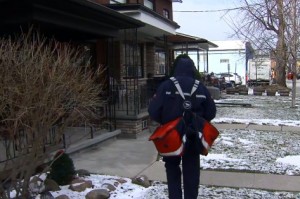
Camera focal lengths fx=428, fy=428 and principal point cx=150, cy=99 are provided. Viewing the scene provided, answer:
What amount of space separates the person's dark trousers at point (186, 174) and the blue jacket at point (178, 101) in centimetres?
47

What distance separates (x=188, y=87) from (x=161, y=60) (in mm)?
17666

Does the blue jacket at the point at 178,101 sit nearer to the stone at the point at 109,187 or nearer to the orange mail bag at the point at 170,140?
the orange mail bag at the point at 170,140

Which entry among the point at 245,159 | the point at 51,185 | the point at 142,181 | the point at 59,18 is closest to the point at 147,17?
the point at 59,18

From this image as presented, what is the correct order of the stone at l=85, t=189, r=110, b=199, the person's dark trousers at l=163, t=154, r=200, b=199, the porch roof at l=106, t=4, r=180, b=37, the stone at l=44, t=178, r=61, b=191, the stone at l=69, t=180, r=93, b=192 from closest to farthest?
1. the person's dark trousers at l=163, t=154, r=200, b=199
2. the stone at l=85, t=189, r=110, b=199
3. the stone at l=44, t=178, r=61, b=191
4. the stone at l=69, t=180, r=93, b=192
5. the porch roof at l=106, t=4, r=180, b=37

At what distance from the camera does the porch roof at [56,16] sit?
7.04 m

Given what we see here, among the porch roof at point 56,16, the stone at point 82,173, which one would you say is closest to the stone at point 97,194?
Result: the stone at point 82,173

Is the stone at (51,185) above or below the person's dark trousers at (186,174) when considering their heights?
below

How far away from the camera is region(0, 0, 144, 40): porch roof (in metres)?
7.04

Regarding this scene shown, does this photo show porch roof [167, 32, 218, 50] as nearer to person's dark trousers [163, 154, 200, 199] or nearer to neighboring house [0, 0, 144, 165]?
neighboring house [0, 0, 144, 165]

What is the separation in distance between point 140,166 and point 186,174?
2.73m

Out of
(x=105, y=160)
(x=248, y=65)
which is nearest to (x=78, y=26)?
(x=105, y=160)

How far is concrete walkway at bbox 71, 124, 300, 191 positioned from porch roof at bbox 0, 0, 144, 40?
2.40 metres

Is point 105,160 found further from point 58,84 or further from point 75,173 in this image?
point 58,84

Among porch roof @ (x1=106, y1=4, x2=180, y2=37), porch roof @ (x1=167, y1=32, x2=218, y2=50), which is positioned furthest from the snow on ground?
porch roof @ (x1=167, y1=32, x2=218, y2=50)
